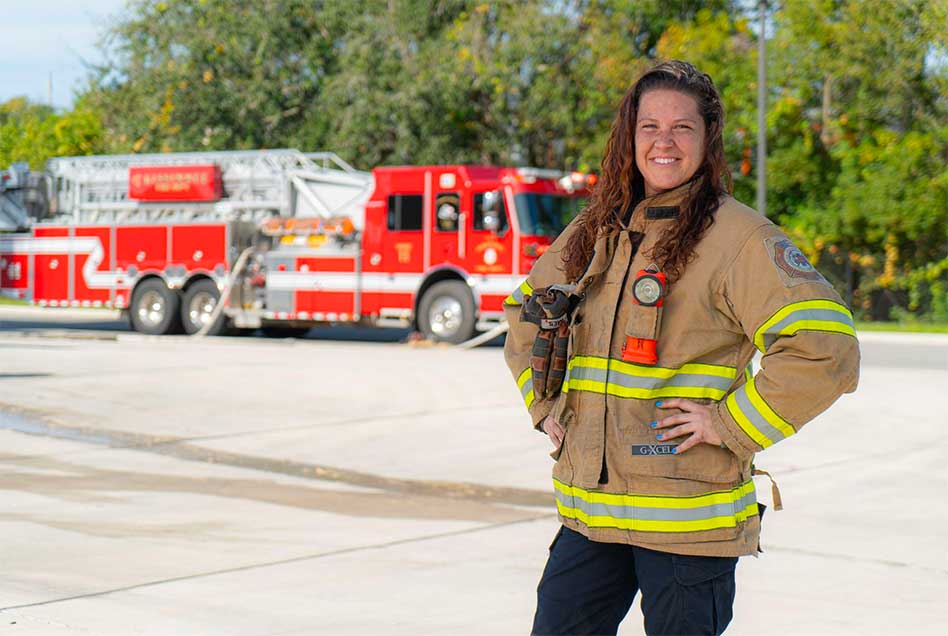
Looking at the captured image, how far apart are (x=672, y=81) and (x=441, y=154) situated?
1128 inches

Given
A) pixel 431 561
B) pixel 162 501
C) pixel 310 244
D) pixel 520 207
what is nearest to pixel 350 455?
pixel 162 501

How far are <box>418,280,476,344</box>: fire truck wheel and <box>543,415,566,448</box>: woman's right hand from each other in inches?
620

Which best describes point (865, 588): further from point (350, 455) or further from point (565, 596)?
point (350, 455)

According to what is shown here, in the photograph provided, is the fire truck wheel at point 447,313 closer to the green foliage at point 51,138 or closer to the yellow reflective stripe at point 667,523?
the yellow reflective stripe at point 667,523

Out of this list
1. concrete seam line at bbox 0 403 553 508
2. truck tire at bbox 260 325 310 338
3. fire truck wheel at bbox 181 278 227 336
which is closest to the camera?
concrete seam line at bbox 0 403 553 508

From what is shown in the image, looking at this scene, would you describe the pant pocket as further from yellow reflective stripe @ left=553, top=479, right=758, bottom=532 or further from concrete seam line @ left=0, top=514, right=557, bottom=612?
concrete seam line @ left=0, top=514, right=557, bottom=612

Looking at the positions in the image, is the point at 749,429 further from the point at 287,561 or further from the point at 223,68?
the point at 223,68

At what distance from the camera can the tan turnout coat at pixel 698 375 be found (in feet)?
8.81

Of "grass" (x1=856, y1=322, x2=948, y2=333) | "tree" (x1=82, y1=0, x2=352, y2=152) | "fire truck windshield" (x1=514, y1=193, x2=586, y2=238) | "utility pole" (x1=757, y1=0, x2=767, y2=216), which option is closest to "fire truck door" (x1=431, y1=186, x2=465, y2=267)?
"fire truck windshield" (x1=514, y1=193, x2=586, y2=238)

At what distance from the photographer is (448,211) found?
753 inches

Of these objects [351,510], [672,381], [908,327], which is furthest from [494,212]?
[672,381]

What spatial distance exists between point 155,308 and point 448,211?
5806mm

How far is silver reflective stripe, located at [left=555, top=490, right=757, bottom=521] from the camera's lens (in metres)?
2.77

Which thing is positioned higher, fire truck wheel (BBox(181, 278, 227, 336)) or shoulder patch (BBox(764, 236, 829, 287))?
shoulder patch (BBox(764, 236, 829, 287))
